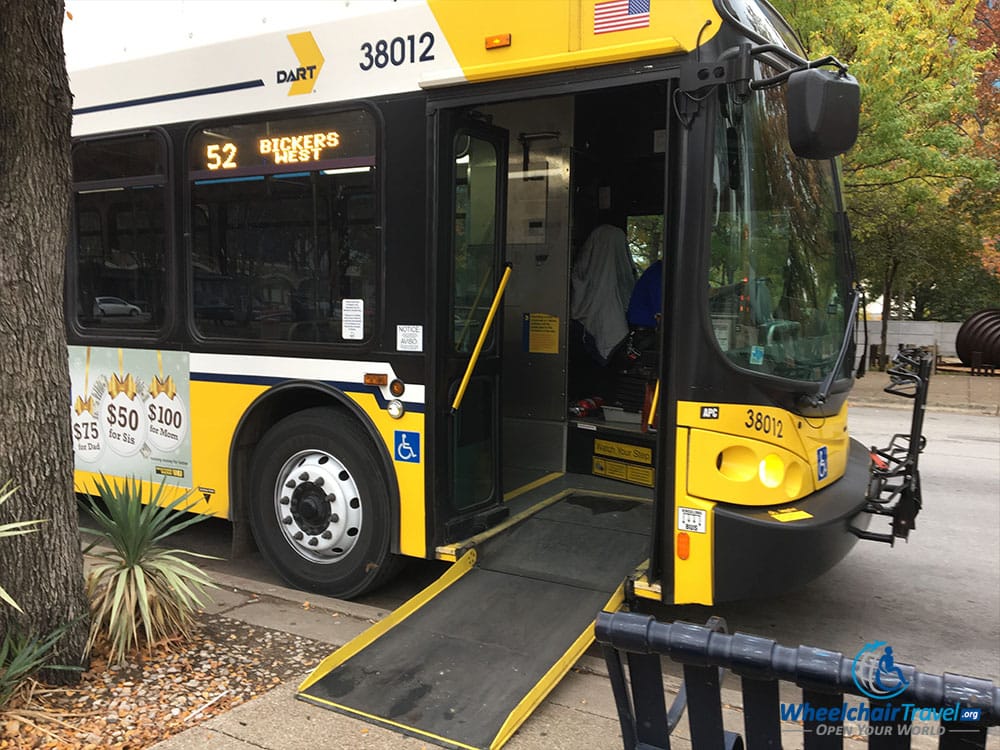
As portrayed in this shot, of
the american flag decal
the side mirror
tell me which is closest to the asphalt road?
the side mirror

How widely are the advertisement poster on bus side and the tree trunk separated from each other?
1.65 meters

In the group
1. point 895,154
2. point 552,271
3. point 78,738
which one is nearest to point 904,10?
point 895,154

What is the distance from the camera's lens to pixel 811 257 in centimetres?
411

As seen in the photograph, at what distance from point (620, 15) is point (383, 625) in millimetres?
2982

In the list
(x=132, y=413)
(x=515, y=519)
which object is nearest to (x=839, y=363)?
(x=515, y=519)

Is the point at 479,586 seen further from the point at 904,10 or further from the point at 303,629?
the point at 904,10

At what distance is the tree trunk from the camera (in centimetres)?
327

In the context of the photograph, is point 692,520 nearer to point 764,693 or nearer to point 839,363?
point 839,363

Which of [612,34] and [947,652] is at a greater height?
[612,34]

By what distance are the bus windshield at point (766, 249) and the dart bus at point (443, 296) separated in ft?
0.05

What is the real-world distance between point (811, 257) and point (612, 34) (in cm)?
151

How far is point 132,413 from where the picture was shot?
534cm

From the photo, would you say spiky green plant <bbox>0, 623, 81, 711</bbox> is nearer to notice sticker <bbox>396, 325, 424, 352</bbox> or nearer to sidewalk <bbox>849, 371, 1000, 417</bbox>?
notice sticker <bbox>396, 325, 424, 352</bbox>

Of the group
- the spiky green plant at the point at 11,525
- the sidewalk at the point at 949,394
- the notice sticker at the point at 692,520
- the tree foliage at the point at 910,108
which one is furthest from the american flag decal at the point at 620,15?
the sidewalk at the point at 949,394
